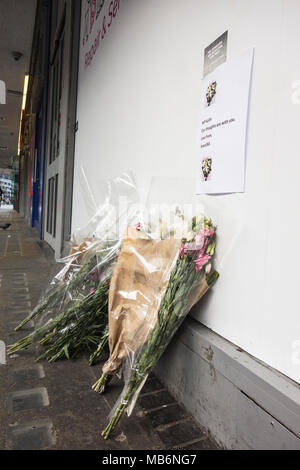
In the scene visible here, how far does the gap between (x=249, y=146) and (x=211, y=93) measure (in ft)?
1.11

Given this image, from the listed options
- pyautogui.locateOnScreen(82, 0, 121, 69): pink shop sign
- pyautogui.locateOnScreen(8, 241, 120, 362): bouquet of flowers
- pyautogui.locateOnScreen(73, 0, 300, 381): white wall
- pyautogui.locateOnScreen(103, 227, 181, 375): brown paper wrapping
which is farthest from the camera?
pyautogui.locateOnScreen(82, 0, 121, 69): pink shop sign

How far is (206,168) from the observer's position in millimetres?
1283

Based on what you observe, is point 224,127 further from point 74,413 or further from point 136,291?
point 74,413

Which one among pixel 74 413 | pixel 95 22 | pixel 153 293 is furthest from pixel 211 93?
pixel 95 22

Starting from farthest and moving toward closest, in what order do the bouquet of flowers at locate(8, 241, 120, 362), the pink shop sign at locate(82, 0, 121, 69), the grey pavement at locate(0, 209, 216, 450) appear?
1. the pink shop sign at locate(82, 0, 121, 69)
2. the bouquet of flowers at locate(8, 241, 120, 362)
3. the grey pavement at locate(0, 209, 216, 450)

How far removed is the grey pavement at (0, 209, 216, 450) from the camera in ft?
3.51

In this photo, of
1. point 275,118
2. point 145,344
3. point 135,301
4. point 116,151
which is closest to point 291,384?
point 145,344

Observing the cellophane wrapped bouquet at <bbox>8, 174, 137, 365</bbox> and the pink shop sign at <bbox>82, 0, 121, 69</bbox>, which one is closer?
the cellophane wrapped bouquet at <bbox>8, 174, 137, 365</bbox>

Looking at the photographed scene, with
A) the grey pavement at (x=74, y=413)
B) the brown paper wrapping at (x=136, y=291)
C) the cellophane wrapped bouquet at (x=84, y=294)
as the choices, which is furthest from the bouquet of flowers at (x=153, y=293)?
the cellophane wrapped bouquet at (x=84, y=294)

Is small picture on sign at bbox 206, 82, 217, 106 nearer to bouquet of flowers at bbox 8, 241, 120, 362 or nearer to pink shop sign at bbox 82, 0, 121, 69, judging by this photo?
bouquet of flowers at bbox 8, 241, 120, 362

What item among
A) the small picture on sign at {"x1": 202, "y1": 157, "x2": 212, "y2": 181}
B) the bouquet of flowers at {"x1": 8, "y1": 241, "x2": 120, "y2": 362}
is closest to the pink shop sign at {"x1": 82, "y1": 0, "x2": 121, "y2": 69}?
the small picture on sign at {"x1": 202, "y1": 157, "x2": 212, "y2": 181}

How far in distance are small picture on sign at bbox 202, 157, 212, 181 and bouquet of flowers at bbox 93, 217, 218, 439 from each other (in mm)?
165

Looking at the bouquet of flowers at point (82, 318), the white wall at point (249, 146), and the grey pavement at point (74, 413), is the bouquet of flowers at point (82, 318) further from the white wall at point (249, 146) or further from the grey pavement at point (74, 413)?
the white wall at point (249, 146)
